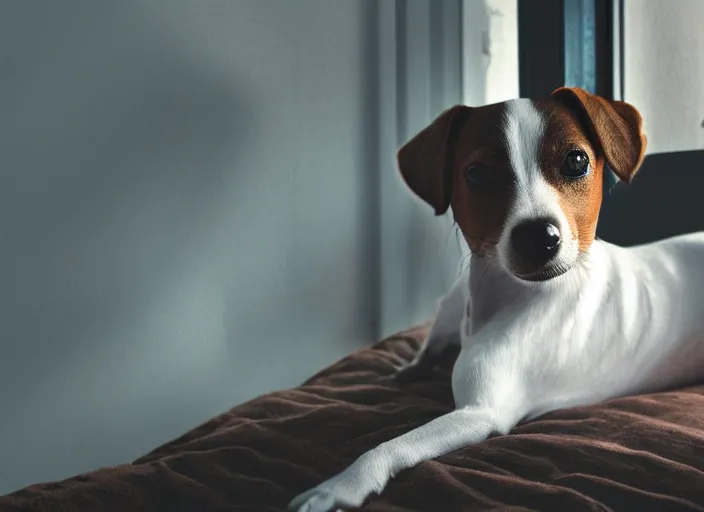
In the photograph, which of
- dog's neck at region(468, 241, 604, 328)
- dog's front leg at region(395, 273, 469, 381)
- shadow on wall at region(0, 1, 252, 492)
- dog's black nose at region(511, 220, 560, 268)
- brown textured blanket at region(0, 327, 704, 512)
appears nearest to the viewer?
brown textured blanket at region(0, 327, 704, 512)

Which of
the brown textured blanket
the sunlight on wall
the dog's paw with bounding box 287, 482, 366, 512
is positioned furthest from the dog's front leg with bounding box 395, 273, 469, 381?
the sunlight on wall

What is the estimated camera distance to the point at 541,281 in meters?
1.02

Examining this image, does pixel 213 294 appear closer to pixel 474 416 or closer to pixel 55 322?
pixel 55 322

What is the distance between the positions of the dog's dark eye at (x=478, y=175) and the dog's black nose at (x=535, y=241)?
11 centimetres

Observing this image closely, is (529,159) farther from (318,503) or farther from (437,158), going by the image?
(318,503)

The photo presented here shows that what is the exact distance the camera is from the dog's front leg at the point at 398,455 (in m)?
0.82

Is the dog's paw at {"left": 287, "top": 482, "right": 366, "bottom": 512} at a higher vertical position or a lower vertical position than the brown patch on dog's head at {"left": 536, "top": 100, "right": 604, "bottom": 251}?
lower

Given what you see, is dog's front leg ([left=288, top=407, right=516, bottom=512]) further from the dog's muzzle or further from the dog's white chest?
the dog's muzzle

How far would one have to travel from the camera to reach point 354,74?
1.78 m

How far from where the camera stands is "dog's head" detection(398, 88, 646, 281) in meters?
0.96

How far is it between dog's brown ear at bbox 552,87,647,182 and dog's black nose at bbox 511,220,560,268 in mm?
185

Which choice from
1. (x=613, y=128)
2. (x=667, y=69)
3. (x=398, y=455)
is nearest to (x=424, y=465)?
(x=398, y=455)

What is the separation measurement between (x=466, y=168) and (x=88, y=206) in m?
0.71

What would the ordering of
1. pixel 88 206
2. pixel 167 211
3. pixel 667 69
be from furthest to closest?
pixel 667 69, pixel 167 211, pixel 88 206
